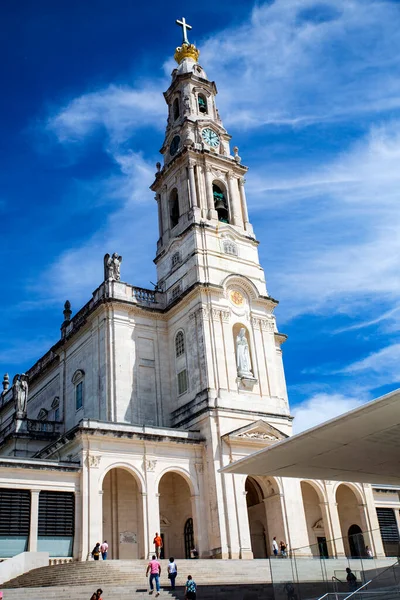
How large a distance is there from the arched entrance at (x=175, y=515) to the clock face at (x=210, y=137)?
22648mm

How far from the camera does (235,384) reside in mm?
37312

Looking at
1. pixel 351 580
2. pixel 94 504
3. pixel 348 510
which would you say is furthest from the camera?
pixel 348 510

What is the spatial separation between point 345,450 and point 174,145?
31.4 metres

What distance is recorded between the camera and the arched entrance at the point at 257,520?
36.6 metres

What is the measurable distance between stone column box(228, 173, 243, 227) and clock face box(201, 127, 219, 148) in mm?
2752

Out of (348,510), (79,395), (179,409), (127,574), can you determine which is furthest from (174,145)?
(127,574)

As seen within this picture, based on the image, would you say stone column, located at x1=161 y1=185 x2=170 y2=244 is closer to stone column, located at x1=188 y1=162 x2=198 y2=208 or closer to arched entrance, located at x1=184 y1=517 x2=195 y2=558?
stone column, located at x1=188 y1=162 x2=198 y2=208

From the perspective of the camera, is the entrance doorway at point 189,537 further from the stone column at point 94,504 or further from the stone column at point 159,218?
the stone column at point 159,218

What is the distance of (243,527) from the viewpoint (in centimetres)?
3331

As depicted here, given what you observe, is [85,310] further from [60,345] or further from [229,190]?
[229,190]

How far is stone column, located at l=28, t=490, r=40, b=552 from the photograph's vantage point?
28.9 meters

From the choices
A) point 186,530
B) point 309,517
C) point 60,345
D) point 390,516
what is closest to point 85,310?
point 60,345

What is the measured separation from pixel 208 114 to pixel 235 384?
69.8ft

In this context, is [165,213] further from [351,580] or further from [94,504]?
[351,580]
